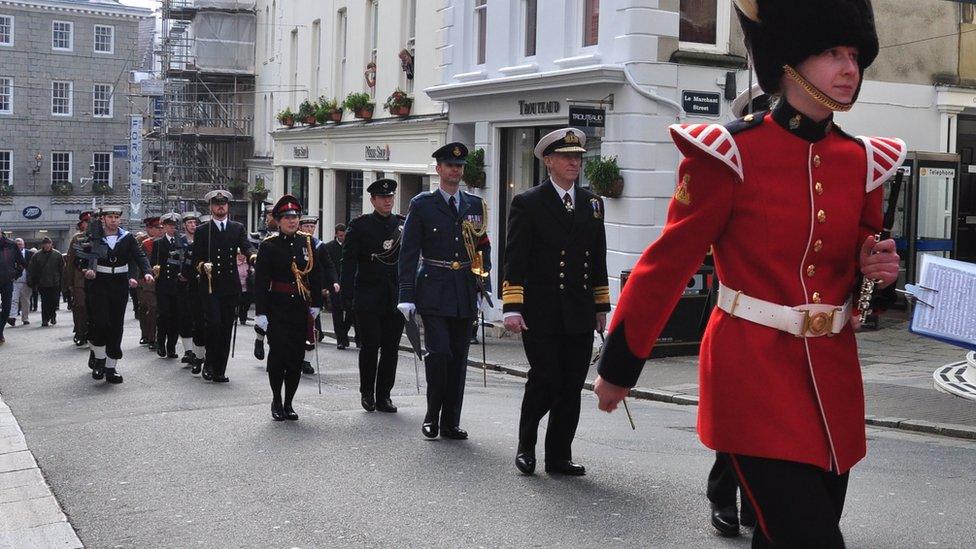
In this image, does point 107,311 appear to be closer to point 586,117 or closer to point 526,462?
point 586,117

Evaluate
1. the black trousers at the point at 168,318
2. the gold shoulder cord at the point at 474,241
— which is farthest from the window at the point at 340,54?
the gold shoulder cord at the point at 474,241

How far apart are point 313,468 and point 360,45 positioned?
79.8 ft

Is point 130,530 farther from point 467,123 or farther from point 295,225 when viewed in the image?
point 467,123

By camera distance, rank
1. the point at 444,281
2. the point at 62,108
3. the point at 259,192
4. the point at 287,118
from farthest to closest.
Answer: the point at 62,108 < the point at 259,192 < the point at 287,118 < the point at 444,281

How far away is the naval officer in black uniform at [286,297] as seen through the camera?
35.0 feet

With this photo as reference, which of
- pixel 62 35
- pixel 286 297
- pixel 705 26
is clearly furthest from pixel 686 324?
pixel 62 35

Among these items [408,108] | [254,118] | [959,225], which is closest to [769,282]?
[959,225]

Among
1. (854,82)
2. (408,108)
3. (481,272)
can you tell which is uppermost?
(408,108)

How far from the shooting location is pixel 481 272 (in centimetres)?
941

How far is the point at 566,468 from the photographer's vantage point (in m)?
A: 7.77

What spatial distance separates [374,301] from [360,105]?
20.1m

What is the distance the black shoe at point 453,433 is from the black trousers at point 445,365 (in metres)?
0.03

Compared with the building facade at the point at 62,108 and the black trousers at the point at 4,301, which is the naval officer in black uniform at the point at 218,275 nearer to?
the black trousers at the point at 4,301

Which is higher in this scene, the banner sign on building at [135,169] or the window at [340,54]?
the window at [340,54]
